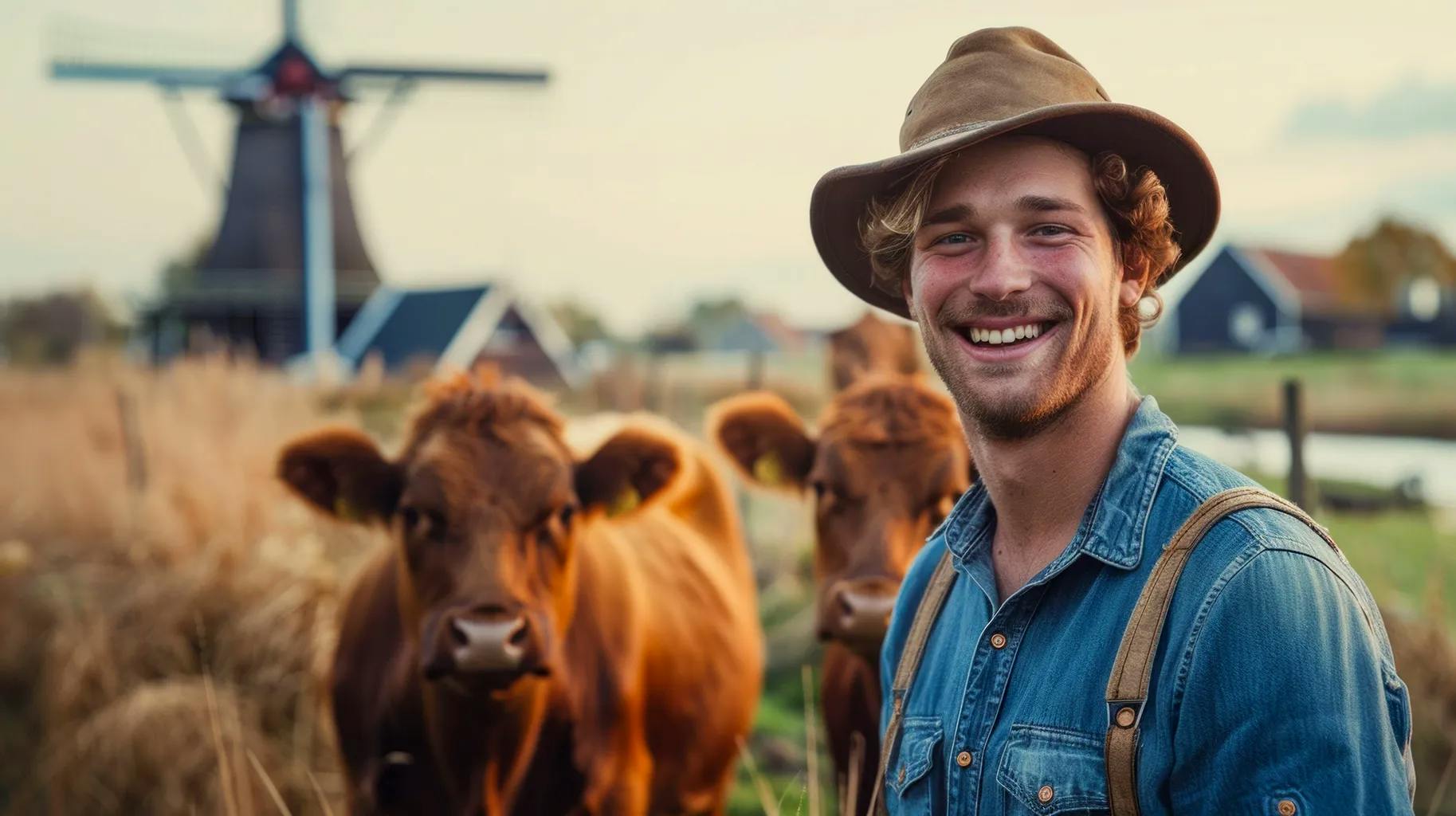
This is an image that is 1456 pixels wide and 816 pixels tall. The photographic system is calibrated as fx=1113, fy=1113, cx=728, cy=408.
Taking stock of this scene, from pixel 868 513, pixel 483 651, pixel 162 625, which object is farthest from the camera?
pixel 162 625

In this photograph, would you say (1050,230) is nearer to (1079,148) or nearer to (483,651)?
(1079,148)

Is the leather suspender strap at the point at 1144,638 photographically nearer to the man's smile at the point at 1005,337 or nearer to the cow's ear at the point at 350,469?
the man's smile at the point at 1005,337

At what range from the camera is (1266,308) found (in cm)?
3728

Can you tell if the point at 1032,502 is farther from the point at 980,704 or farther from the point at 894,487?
the point at 894,487

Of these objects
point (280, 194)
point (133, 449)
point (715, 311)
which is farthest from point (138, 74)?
point (715, 311)

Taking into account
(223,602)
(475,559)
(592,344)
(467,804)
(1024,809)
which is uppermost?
(1024,809)

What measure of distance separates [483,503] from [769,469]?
153 cm

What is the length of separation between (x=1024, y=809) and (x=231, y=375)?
1150cm

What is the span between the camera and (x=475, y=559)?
3461 millimetres

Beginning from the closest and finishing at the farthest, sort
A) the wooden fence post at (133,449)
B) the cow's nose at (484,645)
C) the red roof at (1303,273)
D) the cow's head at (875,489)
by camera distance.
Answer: the cow's nose at (484,645)
the cow's head at (875,489)
the wooden fence post at (133,449)
the red roof at (1303,273)

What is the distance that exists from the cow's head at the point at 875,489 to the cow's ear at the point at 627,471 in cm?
60

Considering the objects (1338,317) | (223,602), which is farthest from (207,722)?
(1338,317)

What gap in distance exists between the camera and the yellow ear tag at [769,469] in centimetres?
471

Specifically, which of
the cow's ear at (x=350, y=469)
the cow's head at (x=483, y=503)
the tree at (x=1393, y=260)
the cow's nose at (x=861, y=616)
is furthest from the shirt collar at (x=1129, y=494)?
the tree at (x=1393, y=260)
